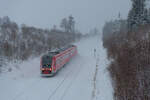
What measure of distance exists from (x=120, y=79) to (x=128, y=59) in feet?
6.52

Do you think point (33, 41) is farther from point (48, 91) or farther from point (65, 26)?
point (65, 26)

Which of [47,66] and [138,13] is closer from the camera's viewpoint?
[47,66]

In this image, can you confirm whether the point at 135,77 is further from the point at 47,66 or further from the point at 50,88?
the point at 47,66

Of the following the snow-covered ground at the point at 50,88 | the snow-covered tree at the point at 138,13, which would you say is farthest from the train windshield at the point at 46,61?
the snow-covered tree at the point at 138,13

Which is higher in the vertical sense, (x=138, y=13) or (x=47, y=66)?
(x=138, y=13)

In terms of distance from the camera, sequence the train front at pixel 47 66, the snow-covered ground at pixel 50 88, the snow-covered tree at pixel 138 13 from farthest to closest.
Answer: the snow-covered tree at pixel 138 13
the train front at pixel 47 66
the snow-covered ground at pixel 50 88

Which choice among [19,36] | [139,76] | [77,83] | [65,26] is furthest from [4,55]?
[65,26]

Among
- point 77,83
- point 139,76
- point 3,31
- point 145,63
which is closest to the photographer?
point 139,76

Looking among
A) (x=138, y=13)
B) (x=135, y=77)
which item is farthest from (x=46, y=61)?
(x=138, y=13)

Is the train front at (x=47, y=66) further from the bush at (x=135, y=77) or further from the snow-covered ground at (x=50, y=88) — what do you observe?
the bush at (x=135, y=77)

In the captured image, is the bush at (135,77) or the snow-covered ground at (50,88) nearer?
the bush at (135,77)

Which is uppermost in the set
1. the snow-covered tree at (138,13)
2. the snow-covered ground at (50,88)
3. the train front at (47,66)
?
the snow-covered tree at (138,13)

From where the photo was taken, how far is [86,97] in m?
10.8

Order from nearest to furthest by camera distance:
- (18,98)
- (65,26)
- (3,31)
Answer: (18,98), (3,31), (65,26)
